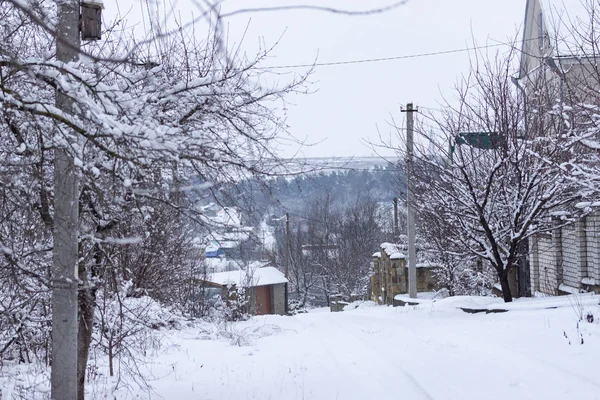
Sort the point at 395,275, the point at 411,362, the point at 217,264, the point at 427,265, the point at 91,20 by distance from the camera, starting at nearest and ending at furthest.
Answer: the point at 91,20, the point at 411,362, the point at 217,264, the point at 395,275, the point at 427,265

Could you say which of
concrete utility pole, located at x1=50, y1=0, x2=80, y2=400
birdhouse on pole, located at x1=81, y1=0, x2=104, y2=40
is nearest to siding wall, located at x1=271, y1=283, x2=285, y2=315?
concrete utility pole, located at x1=50, y1=0, x2=80, y2=400

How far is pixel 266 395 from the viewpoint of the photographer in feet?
23.4

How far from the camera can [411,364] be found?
26.7 feet

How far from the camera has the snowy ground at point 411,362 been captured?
21.8 feet

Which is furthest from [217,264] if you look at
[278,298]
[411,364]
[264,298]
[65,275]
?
[65,275]

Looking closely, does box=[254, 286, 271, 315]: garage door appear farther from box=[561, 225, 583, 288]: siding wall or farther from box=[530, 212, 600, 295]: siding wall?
box=[561, 225, 583, 288]: siding wall

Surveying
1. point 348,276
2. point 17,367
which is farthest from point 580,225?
point 348,276

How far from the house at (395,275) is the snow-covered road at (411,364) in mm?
11965

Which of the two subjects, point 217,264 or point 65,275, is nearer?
point 65,275

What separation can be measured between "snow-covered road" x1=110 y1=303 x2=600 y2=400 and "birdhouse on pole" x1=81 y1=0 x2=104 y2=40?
13.5ft

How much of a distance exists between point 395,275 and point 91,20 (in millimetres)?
20608

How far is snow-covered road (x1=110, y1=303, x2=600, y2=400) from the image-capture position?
6602 mm

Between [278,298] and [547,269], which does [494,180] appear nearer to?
[547,269]

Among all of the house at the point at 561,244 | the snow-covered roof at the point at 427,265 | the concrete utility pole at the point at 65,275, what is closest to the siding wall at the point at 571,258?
the house at the point at 561,244
